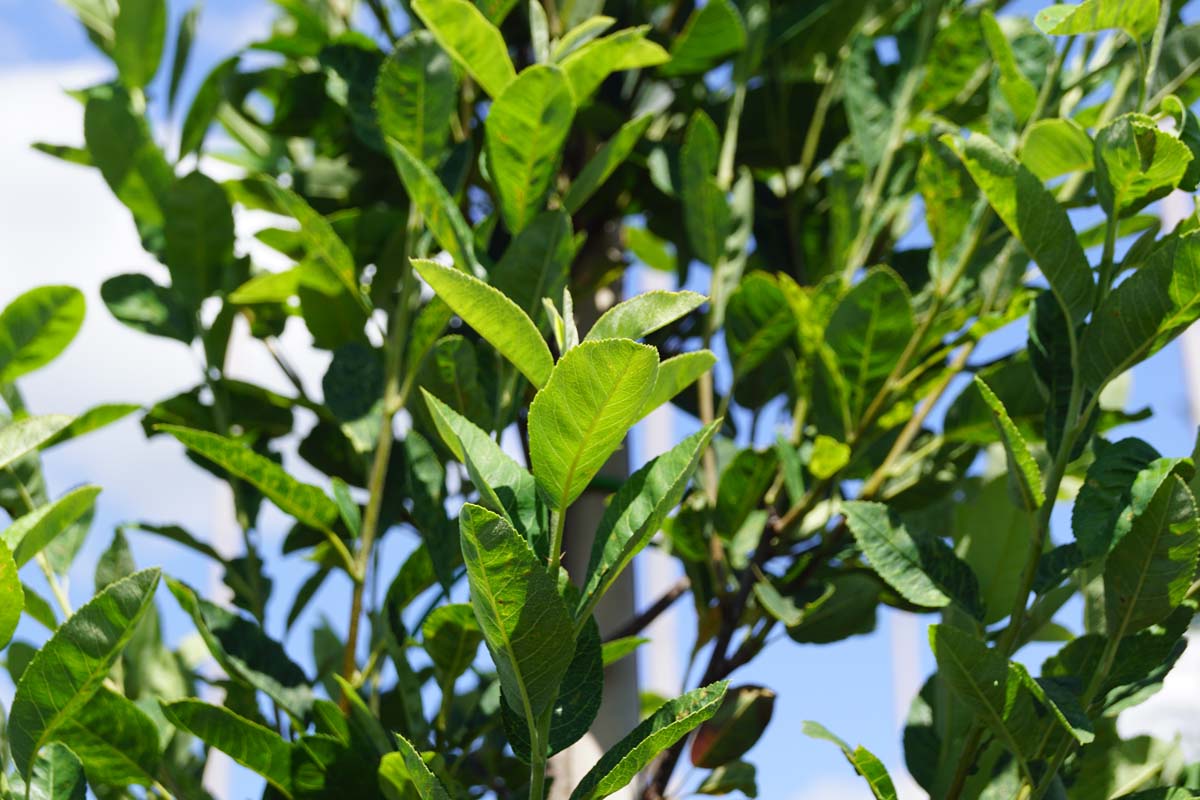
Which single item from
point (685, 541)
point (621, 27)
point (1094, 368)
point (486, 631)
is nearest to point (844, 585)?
point (685, 541)

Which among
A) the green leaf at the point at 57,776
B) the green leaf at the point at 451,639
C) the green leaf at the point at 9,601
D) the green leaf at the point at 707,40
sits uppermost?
the green leaf at the point at 707,40

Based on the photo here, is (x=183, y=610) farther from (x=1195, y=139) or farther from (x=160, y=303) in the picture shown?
(x=1195, y=139)

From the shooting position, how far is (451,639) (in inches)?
25.0

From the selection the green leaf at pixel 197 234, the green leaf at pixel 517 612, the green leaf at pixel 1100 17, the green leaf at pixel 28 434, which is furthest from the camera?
the green leaf at pixel 197 234

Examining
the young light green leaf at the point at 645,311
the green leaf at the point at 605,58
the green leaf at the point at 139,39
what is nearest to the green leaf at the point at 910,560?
the young light green leaf at the point at 645,311

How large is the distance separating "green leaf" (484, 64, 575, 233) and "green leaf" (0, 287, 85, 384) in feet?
0.88

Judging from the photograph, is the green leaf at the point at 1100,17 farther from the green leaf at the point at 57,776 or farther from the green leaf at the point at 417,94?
the green leaf at the point at 57,776

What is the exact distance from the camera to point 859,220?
821 mm

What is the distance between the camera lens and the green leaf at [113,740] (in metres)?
0.62

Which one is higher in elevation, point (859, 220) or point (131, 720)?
point (859, 220)

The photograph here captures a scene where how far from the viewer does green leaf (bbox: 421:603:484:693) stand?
2.00ft

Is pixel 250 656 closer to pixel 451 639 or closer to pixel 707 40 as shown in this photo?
→ pixel 451 639

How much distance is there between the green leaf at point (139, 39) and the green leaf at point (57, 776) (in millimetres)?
484

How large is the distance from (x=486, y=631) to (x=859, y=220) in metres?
0.47
